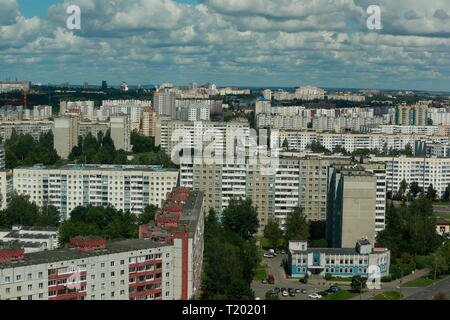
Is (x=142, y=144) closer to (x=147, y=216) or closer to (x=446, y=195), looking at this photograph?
(x=446, y=195)

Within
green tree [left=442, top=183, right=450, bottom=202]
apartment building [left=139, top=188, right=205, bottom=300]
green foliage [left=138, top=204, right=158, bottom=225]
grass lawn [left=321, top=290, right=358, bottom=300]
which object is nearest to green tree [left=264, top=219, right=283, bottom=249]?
green foliage [left=138, top=204, right=158, bottom=225]

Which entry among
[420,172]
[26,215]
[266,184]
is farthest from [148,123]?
[26,215]

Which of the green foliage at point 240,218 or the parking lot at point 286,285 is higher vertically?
the green foliage at point 240,218

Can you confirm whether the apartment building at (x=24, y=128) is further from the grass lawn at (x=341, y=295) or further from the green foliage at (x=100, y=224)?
the grass lawn at (x=341, y=295)

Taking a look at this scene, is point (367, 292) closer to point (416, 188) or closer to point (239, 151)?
point (239, 151)

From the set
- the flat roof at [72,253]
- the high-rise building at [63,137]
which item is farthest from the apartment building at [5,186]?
the high-rise building at [63,137]

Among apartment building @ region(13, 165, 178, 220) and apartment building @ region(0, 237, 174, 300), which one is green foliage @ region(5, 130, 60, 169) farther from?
apartment building @ region(0, 237, 174, 300)

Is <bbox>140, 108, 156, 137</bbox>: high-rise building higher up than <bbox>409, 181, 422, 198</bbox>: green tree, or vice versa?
<bbox>140, 108, 156, 137</bbox>: high-rise building
